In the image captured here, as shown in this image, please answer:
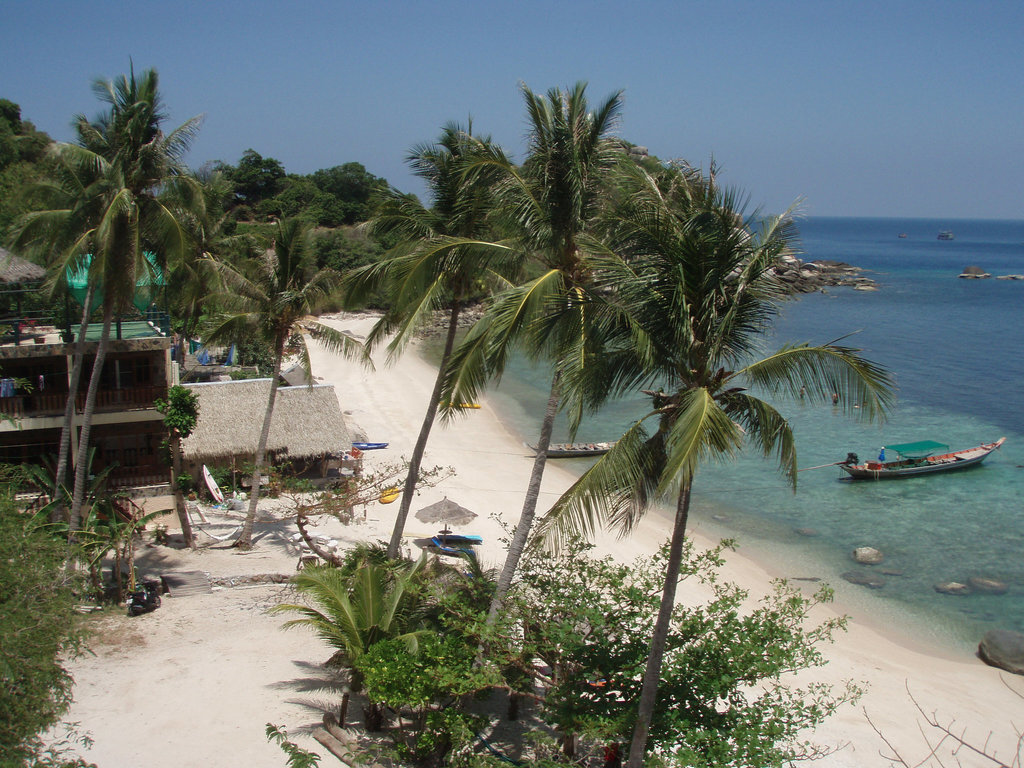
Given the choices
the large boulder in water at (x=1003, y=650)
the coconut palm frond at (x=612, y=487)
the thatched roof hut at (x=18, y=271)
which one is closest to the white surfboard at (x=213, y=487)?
the thatched roof hut at (x=18, y=271)

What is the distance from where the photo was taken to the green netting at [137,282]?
579 inches

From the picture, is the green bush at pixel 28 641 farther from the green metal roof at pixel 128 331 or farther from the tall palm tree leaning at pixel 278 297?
the green metal roof at pixel 128 331

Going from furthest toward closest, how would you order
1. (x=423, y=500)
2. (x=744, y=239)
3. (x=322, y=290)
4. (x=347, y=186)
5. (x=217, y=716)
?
(x=347, y=186), (x=423, y=500), (x=322, y=290), (x=217, y=716), (x=744, y=239)

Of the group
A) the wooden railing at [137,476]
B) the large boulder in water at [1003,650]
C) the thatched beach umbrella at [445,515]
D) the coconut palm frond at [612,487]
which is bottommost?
the large boulder in water at [1003,650]

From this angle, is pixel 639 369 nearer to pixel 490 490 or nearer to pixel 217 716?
pixel 217 716

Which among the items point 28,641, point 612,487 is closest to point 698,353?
point 612,487

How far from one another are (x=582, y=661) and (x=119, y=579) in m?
8.49

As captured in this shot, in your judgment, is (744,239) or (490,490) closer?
Result: (744,239)

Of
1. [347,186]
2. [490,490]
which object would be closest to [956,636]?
[490,490]

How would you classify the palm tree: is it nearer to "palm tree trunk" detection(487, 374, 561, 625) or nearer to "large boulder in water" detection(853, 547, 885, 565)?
"palm tree trunk" detection(487, 374, 561, 625)

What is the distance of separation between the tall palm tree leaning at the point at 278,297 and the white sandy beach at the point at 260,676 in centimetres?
290

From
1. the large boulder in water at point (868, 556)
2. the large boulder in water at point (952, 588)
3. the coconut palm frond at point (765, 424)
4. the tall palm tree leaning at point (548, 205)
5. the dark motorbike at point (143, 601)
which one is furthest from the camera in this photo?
the large boulder in water at point (868, 556)

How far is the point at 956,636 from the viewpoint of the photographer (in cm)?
1748

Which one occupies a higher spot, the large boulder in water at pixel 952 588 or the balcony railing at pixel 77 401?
the balcony railing at pixel 77 401
